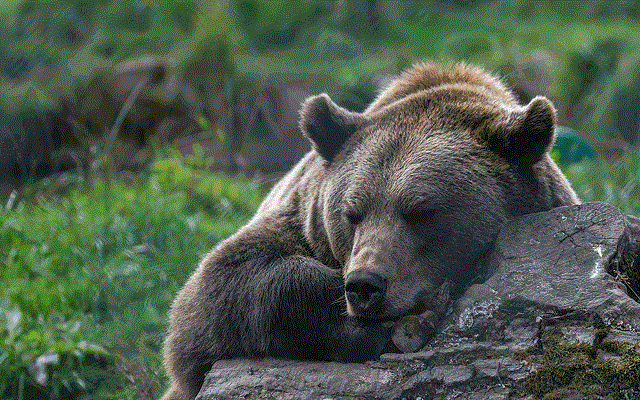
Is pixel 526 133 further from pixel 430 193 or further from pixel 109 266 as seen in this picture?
pixel 109 266

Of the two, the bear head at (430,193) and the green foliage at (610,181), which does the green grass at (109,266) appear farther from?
the bear head at (430,193)

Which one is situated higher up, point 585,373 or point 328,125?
point 328,125

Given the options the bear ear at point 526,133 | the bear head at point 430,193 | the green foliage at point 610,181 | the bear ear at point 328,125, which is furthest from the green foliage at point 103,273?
the green foliage at point 610,181

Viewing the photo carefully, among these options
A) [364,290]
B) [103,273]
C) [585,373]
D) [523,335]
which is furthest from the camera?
[103,273]

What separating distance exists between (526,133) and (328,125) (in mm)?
1003

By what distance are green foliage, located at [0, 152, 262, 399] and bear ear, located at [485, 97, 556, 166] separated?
2526 mm

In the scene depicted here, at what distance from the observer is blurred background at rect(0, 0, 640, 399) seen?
510 cm

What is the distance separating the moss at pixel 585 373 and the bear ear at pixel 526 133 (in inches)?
37.7

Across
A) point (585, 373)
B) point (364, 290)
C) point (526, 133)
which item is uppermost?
point (526, 133)

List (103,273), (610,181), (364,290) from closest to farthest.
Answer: (364,290)
(103,273)
(610,181)

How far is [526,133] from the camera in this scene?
299 centimetres

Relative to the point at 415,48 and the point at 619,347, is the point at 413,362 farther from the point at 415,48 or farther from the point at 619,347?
the point at 415,48

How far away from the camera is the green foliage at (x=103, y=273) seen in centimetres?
449

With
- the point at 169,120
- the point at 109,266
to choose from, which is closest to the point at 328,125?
the point at 109,266
